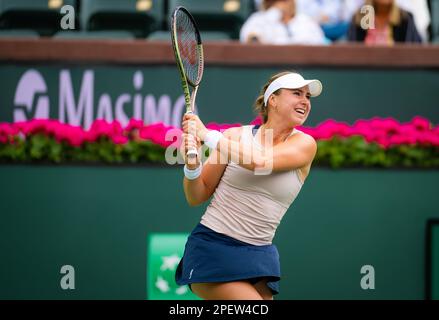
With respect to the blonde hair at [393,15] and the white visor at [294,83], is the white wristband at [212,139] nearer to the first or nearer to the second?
the white visor at [294,83]

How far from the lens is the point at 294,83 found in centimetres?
399

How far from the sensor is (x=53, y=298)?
19.1 feet

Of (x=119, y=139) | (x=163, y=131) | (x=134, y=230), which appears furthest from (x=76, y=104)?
(x=134, y=230)

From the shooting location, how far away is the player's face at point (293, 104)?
4.01m

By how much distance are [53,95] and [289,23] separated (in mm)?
1749

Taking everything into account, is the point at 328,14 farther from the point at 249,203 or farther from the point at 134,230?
the point at 249,203

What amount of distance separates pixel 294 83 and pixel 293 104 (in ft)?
0.29

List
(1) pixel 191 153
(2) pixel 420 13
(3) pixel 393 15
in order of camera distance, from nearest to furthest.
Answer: (1) pixel 191 153 < (3) pixel 393 15 < (2) pixel 420 13

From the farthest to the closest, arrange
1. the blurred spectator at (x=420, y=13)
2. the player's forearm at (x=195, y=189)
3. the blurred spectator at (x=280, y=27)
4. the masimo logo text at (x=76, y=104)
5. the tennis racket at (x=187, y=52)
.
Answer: the blurred spectator at (x=420, y=13)
the blurred spectator at (x=280, y=27)
the masimo logo text at (x=76, y=104)
the player's forearm at (x=195, y=189)
the tennis racket at (x=187, y=52)

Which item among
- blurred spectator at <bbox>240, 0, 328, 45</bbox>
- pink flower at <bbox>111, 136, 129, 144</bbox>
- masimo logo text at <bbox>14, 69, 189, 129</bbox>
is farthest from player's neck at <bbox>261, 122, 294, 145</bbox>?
blurred spectator at <bbox>240, 0, 328, 45</bbox>

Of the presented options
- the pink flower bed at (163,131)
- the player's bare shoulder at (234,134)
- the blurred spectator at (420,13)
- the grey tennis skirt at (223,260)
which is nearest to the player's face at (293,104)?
the player's bare shoulder at (234,134)

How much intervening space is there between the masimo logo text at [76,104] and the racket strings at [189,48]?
168 cm

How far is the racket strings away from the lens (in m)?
4.14

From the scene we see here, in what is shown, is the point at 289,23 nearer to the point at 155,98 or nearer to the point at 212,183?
the point at 155,98
